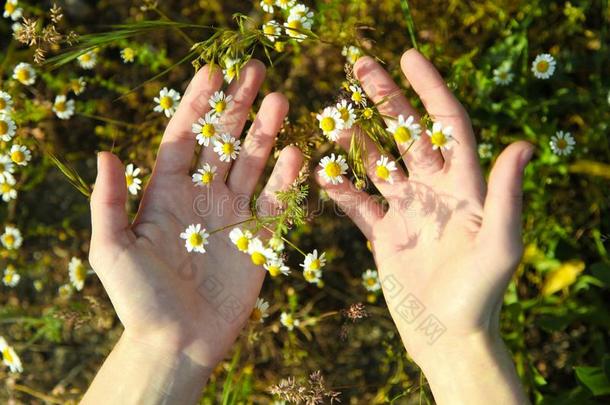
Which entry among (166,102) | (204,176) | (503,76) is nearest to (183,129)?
(204,176)

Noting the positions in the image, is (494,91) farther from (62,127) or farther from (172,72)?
(62,127)

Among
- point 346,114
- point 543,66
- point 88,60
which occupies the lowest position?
point 88,60

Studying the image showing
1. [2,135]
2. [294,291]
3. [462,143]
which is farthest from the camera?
[294,291]

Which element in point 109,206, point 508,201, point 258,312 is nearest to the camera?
point 508,201

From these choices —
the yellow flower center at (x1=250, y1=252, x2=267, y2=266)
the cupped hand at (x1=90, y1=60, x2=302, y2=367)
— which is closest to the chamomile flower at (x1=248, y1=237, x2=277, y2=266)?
the yellow flower center at (x1=250, y1=252, x2=267, y2=266)

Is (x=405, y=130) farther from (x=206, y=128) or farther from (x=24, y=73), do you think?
(x=24, y=73)

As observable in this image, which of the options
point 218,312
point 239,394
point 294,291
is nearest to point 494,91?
point 294,291
